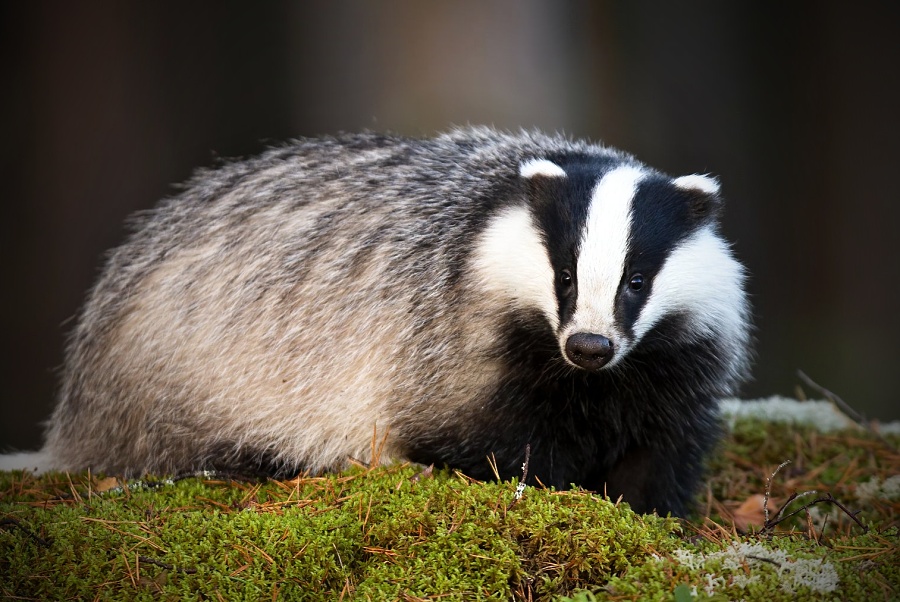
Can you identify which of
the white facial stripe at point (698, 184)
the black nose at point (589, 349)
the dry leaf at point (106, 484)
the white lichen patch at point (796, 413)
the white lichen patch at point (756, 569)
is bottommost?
the white lichen patch at point (796, 413)

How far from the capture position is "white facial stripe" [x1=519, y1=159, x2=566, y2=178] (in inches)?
105

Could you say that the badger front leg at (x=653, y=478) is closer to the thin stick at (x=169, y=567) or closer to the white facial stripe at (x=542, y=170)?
the white facial stripe at (x=542, y=170)

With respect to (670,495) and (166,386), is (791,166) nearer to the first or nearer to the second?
→ (670,495)

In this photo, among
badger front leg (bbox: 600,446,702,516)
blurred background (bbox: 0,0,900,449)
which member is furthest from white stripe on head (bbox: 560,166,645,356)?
blurred background (bbox: 0,0,900,449)

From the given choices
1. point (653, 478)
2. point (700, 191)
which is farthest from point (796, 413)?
point (700, 191)

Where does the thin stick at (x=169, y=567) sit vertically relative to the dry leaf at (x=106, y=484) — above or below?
above

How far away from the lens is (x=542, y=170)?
2666 mm

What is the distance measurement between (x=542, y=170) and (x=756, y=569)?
49.5 inches

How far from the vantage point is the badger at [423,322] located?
8.60 feet

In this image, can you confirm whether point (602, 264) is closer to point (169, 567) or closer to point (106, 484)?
point (169, 567)

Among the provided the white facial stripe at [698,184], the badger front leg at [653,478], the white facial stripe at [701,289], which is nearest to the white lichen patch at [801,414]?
the badger front leg at [653,478]

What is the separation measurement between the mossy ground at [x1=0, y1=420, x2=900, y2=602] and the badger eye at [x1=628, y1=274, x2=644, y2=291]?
0.61 meters

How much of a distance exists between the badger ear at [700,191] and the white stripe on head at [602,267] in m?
0.26

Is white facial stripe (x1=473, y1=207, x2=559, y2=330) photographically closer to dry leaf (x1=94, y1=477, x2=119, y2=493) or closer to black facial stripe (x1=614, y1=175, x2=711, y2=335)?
black facial stripe (x1=614, y1=175, x2=711, y2=335)
